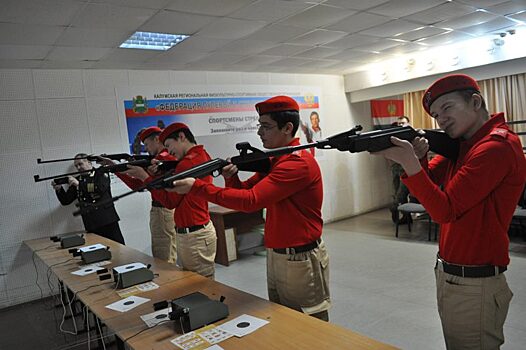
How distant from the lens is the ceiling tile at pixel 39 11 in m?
2.72

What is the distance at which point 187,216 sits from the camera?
3047 mm

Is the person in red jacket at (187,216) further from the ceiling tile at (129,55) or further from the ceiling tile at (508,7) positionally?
the ceiling tile at (508,7)

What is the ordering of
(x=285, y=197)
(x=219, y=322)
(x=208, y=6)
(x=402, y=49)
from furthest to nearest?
(x=402, y=49) → (x=208, y=6) → (x=285, y=197) → (x=219, y=322)

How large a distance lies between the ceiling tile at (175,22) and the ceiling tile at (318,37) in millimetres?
1261

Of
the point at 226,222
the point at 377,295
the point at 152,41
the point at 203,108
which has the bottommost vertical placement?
the point at 377,295

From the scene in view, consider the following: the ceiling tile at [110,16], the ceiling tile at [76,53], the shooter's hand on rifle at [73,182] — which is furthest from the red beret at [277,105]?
the shooter's hand on rifle at [73,182]

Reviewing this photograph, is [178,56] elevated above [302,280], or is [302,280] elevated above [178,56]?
[178,56]

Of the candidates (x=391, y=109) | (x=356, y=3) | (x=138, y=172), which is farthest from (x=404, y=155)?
(x=391, y=109)

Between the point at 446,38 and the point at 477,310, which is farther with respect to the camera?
the point at 446,38

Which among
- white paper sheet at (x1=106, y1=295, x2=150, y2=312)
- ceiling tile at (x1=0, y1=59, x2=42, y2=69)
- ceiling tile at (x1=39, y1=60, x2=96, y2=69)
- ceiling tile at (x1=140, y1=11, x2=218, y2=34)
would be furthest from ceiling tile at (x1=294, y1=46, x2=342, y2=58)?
white paper sheet at (x1=106, y1=295, x2=150, y2=312)

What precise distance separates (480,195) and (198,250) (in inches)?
83.5

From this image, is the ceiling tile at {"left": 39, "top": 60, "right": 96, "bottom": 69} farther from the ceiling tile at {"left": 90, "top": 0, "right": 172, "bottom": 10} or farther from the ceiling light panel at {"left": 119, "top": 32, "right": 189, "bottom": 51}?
the ceiling tile at {"left": 90, "top": 0, "right": 172, "bottom": 10}

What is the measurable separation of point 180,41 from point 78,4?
1.40 m

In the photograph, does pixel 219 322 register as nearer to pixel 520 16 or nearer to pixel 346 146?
pixel 346 146
